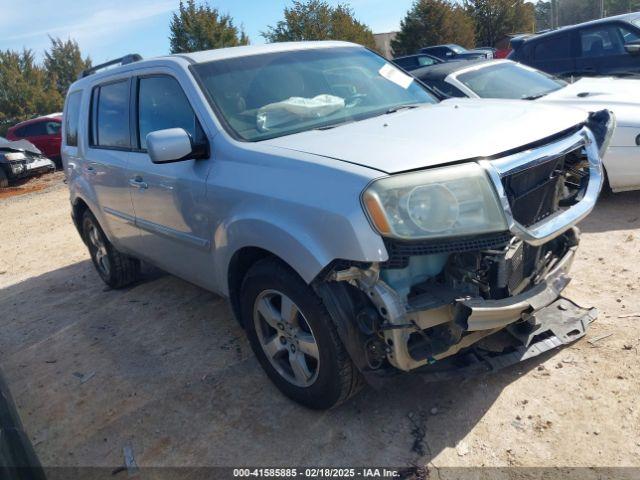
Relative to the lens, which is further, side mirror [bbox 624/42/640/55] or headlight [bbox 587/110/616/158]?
side mirror [bbox 624/42/640/55]

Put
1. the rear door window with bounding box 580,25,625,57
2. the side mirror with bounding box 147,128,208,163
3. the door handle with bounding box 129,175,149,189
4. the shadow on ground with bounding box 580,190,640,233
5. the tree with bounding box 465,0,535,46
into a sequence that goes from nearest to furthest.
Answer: the side mirror with bounding box 147,128,208,163, the door handle with bounding box 129,175,149,189, the shadow on ground with bounding box 580,190,640,233, the rear door window with bounding box 580,25,625,57, the tree with bounding box 465,0,535,46

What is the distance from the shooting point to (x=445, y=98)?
13.5 feet

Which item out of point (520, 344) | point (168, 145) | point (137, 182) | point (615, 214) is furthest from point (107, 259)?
point (615, 214)

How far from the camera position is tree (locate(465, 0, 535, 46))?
34.6 metres

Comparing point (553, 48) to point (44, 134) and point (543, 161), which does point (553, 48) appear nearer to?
point (543, 161)

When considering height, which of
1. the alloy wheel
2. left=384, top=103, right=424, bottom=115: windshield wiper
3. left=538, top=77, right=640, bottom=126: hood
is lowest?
the alloy wheel

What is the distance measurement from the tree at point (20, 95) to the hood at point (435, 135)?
112 feet

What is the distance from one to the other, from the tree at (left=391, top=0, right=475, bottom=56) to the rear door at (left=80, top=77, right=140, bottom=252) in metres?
28.8

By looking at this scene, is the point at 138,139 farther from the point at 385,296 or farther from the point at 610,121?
the point at 610,121

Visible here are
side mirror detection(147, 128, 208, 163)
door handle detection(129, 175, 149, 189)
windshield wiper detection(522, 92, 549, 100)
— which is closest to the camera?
side mirror detection(147, 128, 208, 163)

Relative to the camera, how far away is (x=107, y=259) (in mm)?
5461

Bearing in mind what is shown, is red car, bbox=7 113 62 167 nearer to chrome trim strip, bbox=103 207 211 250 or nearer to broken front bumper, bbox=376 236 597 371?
chrome trim strip, bbox=103 207 211 250

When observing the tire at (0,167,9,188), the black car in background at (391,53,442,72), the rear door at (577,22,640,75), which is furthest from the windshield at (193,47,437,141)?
the black car in background at (391,53,442,72)

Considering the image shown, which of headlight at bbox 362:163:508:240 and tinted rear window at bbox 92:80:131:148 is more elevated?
tinted rear window at bbox 92:80:131:148
